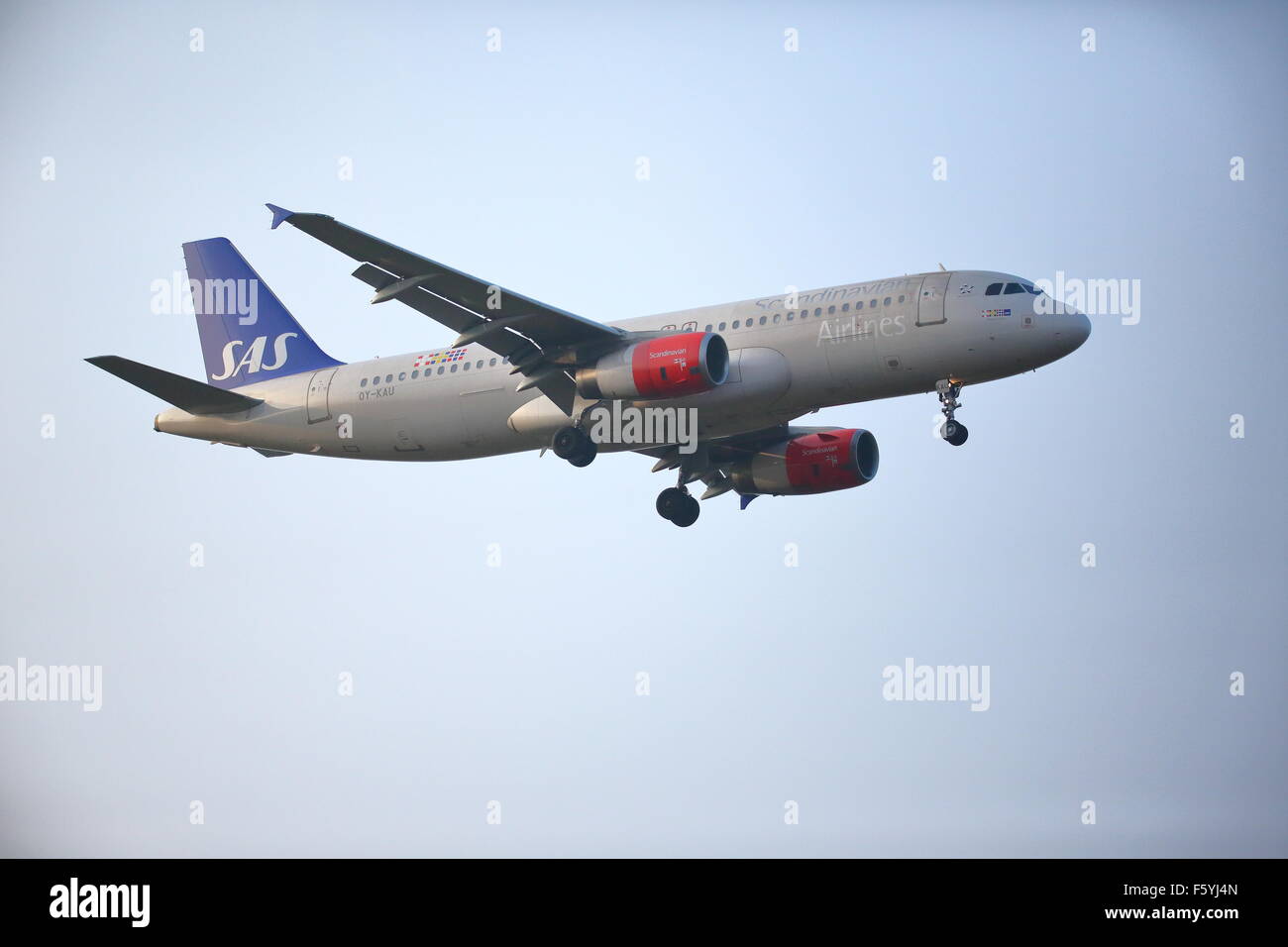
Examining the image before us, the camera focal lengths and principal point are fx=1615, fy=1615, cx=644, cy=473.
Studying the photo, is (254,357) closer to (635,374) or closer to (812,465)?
(635,374)

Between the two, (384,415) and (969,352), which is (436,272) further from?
(969,352)

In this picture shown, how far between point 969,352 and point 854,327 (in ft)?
8.56

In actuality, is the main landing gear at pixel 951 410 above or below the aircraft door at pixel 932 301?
below

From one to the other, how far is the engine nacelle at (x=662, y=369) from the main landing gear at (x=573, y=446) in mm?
1282

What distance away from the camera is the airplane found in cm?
3541

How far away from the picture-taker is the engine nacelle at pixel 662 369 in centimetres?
3575

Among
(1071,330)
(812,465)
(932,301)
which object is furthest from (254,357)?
(1071,330)

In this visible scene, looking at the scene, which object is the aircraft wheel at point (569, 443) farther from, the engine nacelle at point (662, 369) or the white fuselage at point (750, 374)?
the engine nacelle at point (662, 369)

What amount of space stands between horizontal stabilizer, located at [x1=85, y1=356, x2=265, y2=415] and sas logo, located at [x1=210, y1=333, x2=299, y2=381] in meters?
2.11

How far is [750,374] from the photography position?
36438 mm

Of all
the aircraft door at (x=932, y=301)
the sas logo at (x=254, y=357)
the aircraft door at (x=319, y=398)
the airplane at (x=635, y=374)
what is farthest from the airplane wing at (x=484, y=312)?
the sas logo at (x=254, y=357)

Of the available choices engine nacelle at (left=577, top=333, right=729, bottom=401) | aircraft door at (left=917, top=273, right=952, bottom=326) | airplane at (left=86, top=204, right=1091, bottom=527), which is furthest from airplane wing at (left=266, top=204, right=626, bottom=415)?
aircraft door at (left=917, top=273, right=952, bottom=326)

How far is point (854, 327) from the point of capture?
36.0 m
